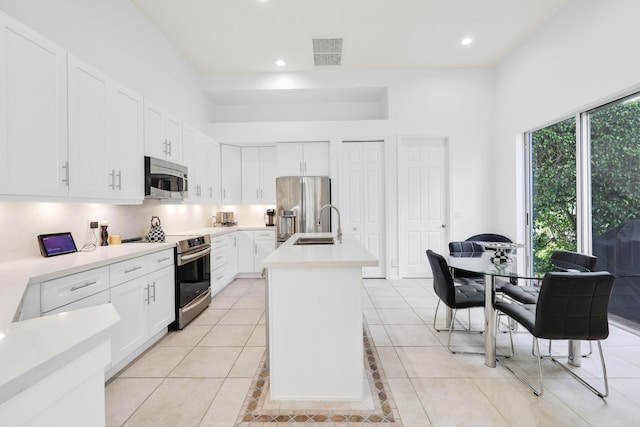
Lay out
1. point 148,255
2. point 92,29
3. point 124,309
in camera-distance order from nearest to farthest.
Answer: point 124,309, point 148,255, point 92,29

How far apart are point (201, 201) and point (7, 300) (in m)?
3.07

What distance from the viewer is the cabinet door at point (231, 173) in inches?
196

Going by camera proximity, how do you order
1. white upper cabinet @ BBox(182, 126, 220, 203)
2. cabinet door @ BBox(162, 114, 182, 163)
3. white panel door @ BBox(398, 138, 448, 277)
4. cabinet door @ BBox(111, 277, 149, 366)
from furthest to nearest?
white panel door @ BBox(398, 138, 448, 277)
white upper cabinet @ BBox(182, 126, 220, 203)
cabinet door @ BBox(162, 114, 182, 163)
cabinet door @ BBox(111, 277, 149, 366)

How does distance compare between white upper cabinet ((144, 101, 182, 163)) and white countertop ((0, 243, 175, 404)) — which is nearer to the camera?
white countertop ((0, 243, 175, 404))

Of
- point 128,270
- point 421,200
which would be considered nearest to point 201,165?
point 128,270

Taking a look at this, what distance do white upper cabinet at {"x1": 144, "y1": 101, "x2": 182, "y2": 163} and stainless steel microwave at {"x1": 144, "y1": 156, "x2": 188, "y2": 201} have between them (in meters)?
0.10

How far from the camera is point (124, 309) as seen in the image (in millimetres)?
2201

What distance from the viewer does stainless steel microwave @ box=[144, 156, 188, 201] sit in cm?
292

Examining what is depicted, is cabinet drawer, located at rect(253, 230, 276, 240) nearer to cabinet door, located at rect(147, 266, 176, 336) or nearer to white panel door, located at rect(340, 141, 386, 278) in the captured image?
white panel door, located at rect(340, 141, 386, 278)

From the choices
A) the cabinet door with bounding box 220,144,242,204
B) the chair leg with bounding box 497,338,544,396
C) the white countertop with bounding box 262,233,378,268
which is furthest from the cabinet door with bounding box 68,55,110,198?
the chair leg with bounding box 497,338,544,396

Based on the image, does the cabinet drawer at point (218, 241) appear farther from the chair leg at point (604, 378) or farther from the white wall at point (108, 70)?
the chair leg at point (604, 378)

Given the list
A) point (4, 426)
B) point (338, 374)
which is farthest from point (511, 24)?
point (4, 426)

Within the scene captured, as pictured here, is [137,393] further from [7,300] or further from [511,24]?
[511,24]

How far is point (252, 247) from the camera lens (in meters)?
5.00
